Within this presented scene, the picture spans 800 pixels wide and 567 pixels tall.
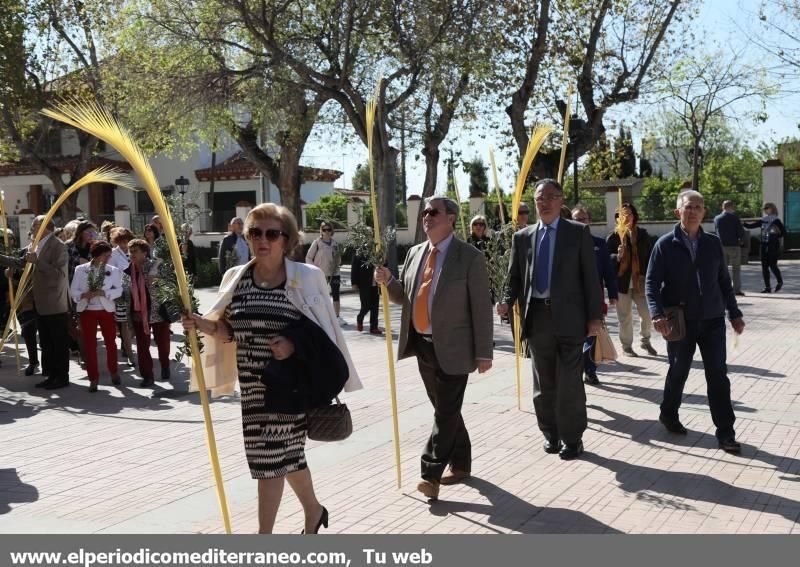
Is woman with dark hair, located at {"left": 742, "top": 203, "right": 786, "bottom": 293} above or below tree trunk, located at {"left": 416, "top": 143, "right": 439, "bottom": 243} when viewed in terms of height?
below

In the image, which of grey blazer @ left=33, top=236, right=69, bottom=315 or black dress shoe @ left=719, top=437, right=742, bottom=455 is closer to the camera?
black dress shoe @ left=719, top=437, right=742, bottom=455

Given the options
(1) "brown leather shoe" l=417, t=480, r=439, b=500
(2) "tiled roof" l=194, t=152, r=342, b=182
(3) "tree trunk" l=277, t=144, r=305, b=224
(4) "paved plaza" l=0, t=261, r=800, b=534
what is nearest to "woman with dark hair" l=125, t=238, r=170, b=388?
(4) "paved plaza" l=0, t=261, r=800, b=534

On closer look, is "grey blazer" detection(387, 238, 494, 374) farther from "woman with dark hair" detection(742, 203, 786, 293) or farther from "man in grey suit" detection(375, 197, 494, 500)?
"woman with dark hair" detection(742, 203, 786, 293)

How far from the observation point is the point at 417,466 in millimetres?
6855

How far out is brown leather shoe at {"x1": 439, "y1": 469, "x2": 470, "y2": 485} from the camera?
20.9 ft

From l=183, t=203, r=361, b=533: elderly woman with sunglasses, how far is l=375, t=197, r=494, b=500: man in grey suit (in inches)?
46.2

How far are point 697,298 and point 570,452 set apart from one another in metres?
1.40

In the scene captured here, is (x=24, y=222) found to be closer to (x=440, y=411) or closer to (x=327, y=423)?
(x=440, y=411)

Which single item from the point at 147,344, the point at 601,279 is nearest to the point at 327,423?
the point at 601,279

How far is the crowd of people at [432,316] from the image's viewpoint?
4.66 metres

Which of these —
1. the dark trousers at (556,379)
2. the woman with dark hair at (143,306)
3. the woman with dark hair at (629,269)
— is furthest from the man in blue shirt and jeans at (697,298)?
the woman with dark hair at (143,306)

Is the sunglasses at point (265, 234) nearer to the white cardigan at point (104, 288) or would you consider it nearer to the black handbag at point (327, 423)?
the black handbag at point (327, 423)

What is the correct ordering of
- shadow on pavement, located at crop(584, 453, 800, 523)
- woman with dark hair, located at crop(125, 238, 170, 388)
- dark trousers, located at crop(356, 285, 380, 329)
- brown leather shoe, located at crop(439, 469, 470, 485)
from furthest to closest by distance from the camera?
dark trousers, located at crop(356, 285, 380, 329), woman with dark hair, located at crop(125, 238, 170, 388), brown leather shoe, located at crop(439, 469, 470, 485), shadow on pavement, located at crop(584, 453, 800, 523)

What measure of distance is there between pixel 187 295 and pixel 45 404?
605 centimetres
